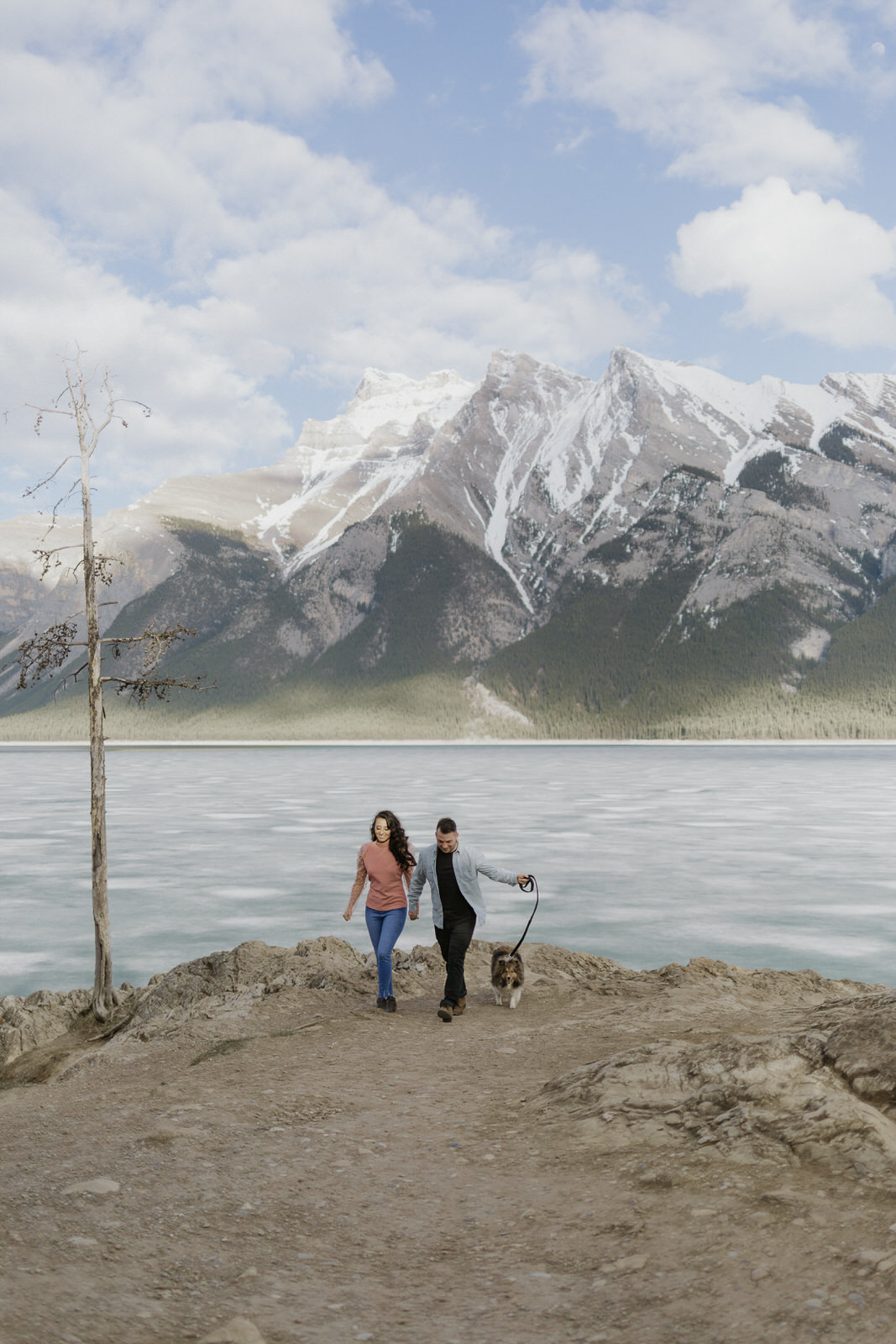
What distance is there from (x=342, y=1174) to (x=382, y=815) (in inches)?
206

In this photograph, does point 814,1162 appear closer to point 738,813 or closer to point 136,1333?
point 136,1333

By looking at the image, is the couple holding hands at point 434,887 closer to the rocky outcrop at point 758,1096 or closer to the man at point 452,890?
the man at point 452,890

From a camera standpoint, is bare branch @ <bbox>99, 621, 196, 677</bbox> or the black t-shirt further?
bare branch @ <bbox>99, 621, 196, 677</bbox>

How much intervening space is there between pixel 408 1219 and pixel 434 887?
5.67 m

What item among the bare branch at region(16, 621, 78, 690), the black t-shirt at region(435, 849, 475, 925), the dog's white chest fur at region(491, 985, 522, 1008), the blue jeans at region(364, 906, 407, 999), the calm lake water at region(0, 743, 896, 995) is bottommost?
the calm lake water at region(0, 743, 896, 995)

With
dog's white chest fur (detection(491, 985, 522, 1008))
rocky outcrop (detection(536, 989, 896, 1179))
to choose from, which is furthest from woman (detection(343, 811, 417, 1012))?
rocky outcrop (detection(536, 989, 896, 1179))

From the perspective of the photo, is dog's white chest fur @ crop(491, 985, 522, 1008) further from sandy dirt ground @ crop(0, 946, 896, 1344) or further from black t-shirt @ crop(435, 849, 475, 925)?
sandy dirt ground @ crop(0, 946, 896, 1344)

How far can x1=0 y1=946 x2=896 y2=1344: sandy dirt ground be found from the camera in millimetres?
5645

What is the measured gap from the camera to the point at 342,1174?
794cm

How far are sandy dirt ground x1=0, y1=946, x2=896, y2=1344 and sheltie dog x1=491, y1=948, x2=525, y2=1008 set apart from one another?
2.10 metres

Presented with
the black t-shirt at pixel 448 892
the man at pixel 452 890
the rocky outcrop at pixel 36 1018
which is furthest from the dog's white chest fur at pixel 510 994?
the rocky outcrop at pixel 36 1018

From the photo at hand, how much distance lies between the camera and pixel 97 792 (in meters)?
16.3

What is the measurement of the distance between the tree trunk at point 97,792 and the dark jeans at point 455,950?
6092 millimetres

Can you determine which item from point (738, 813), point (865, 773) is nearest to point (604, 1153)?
point (738, 813)
